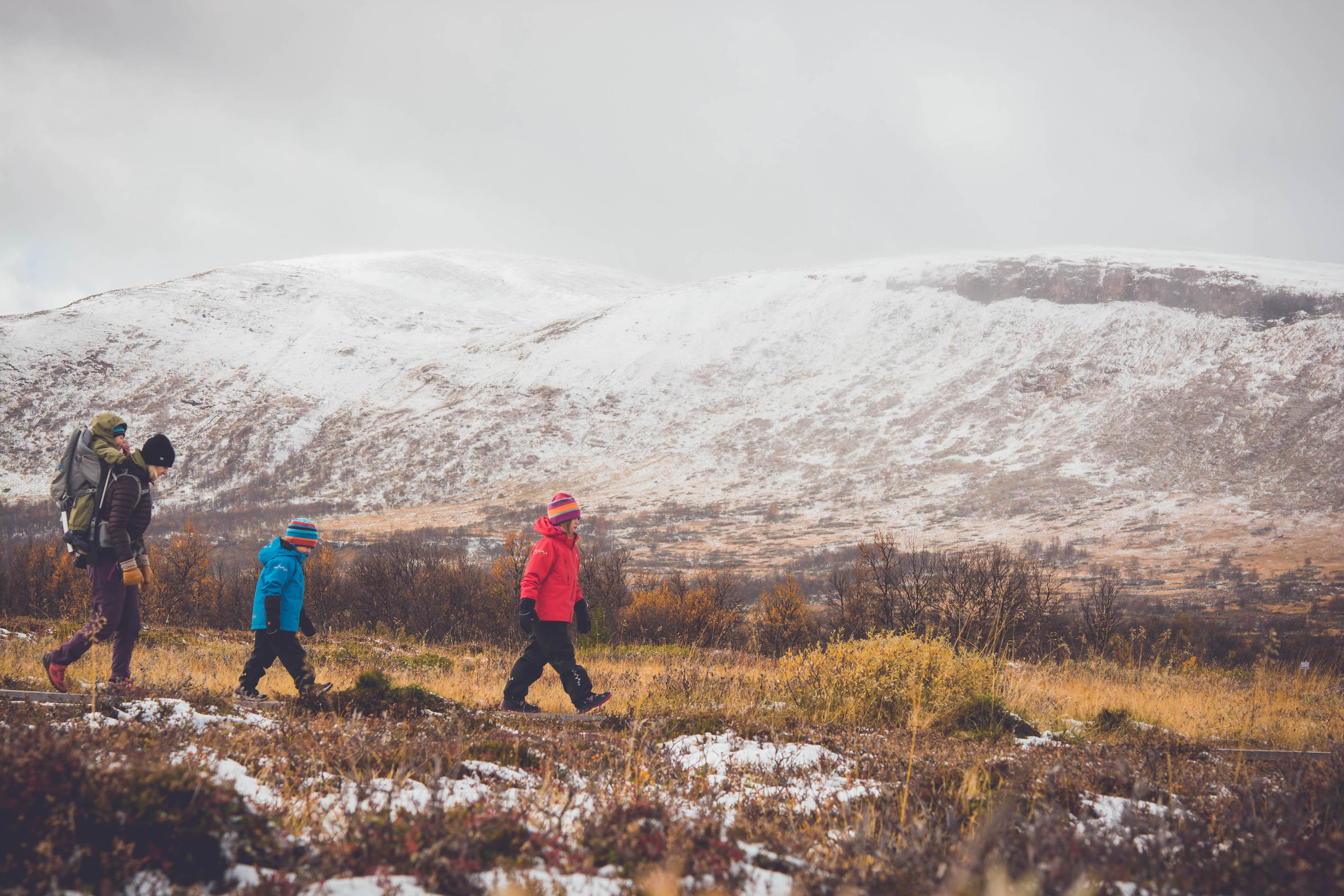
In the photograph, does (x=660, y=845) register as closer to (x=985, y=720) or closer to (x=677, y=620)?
(x=985, y=720)

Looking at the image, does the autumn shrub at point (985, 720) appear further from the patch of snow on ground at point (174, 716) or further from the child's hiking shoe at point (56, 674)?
the child's hiking shoe at point (56, 674)

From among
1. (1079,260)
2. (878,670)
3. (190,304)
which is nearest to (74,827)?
(878,670)

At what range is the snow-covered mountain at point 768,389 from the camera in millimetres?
59406

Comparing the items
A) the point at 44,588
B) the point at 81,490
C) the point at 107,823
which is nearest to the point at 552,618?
the point at 81,490

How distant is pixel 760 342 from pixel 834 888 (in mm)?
83390

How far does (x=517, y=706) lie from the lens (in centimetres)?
599

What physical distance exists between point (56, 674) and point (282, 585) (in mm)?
1599

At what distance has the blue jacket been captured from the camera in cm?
603

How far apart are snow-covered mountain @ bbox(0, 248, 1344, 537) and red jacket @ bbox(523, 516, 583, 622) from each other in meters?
52.7

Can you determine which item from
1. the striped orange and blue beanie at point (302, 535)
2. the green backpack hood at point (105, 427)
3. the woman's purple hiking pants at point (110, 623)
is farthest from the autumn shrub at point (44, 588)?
the green backpack hood at point (105, 427)

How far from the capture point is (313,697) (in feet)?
16.7

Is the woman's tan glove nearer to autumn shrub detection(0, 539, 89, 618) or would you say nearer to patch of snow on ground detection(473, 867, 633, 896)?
patch of snow on ground detection(473, 867, 633, 896)

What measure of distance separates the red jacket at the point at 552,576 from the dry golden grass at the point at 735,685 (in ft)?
3.32

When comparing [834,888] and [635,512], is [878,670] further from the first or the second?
[635,512]
